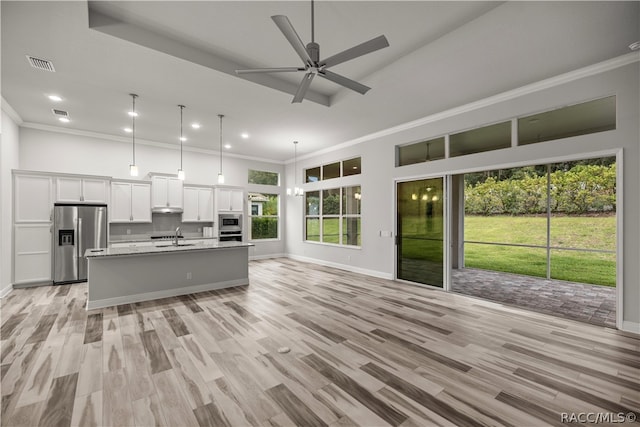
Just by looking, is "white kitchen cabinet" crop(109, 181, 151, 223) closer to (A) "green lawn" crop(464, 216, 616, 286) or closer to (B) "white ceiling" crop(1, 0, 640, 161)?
(B) "white ceiling" crop(1, 0, 640, 161)

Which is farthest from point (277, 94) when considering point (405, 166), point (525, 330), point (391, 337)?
point (525, 330)

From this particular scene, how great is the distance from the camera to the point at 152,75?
12.2 ft

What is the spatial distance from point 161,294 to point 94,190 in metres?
3.22

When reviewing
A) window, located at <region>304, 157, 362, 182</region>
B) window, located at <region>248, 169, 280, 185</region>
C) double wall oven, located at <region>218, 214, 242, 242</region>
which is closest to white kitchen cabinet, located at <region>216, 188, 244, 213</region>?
double wall oven, located at <region>218, 214, 242, 242</region>

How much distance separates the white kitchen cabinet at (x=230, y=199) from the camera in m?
7.79

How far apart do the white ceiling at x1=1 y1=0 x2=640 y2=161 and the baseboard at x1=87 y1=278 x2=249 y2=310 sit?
3242mm

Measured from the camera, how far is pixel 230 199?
26.2ft

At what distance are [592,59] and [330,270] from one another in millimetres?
5905

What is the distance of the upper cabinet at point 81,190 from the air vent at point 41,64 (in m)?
2.91

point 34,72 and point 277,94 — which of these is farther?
point 277,94

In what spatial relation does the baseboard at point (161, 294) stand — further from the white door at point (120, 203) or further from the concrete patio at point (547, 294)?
the concrete patio at point (547, 294)

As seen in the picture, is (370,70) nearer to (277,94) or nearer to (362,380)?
(277,94)

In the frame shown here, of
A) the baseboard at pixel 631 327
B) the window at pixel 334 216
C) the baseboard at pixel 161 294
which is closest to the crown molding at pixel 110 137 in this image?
the window at pixel 334 216

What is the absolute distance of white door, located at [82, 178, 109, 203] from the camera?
5867mm
